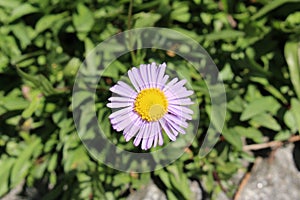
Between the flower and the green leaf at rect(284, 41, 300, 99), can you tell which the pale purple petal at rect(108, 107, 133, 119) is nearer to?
the flower

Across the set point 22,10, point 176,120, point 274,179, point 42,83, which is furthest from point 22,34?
point 274,179

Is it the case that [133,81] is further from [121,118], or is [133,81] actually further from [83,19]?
[83,19]

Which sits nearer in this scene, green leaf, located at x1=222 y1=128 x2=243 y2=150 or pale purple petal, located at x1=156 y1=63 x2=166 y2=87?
pale purple petal, located at x1=156 y1=63 x2=166 y2=87

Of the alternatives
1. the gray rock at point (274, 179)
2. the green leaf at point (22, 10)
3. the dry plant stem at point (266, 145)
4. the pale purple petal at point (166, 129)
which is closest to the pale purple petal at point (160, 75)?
the pale purple petal at point (166, 129)

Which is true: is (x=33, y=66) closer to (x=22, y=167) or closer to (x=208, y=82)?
(x=22, y=167)

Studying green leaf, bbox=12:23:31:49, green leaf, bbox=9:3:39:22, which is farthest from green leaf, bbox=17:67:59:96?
green leaf, bbox=9:3:39:22

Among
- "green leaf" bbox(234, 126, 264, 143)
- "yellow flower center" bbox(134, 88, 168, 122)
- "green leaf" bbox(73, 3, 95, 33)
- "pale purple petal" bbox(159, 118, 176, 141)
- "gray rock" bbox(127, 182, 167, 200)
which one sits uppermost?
"green leaf" bbox(73, 3, 95, 33)

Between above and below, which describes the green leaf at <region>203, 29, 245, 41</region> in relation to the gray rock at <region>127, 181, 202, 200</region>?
above

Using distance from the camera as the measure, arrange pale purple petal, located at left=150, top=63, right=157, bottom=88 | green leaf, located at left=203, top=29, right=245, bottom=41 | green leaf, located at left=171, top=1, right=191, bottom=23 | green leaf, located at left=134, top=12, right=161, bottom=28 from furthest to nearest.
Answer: green leaf, located at left=171, top=1, right=191, bottom=23 < green leaf, located at left=203, top=29, right=245, bottom=41 < green leaf, located at left=134, top=12, right=161, bottom=28 < pale purple petal, located at left=150, top=63, right=157, bottom=88
